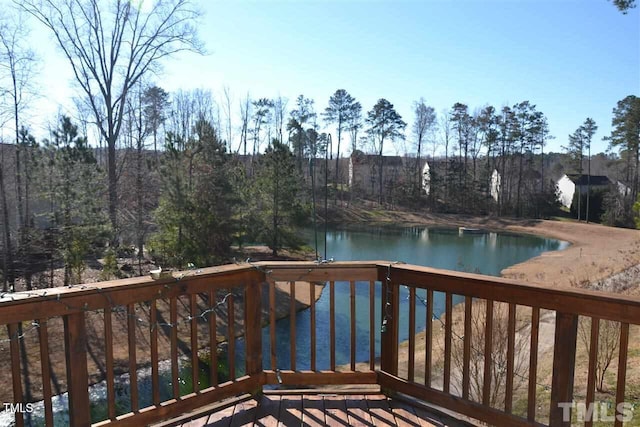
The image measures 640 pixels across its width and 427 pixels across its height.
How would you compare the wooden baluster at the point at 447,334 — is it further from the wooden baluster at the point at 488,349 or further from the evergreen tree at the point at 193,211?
the evergreen tree at the point at 193,211

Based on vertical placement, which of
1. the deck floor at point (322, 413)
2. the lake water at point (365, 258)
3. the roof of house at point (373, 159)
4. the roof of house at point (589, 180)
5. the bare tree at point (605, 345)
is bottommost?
the lake water at point (365, 258)

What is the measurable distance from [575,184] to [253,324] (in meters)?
36.2

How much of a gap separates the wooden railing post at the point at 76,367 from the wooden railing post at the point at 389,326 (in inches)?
56.2

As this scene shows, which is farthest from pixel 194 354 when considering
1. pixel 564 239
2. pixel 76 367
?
pixel 564 239

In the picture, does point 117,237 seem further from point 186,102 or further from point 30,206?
point 186,102

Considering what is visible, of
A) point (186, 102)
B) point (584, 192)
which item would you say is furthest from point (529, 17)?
point (584, 192)

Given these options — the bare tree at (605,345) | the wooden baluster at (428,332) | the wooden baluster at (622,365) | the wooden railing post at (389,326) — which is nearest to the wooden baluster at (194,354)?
the wooden railing post at (389,326)

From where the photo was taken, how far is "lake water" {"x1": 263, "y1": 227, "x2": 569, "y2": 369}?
9.98 meters

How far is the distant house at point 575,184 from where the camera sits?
3225cm

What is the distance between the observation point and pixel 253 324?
229cm

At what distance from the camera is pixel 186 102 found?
26844mm

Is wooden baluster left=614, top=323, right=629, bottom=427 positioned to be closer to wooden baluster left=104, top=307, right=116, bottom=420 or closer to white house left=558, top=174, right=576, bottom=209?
wooden baluster left=104, top=307, right=116, bottom=420

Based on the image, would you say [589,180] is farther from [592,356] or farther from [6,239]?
[592,356]

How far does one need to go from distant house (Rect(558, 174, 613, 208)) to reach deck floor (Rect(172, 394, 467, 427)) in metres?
35.0
